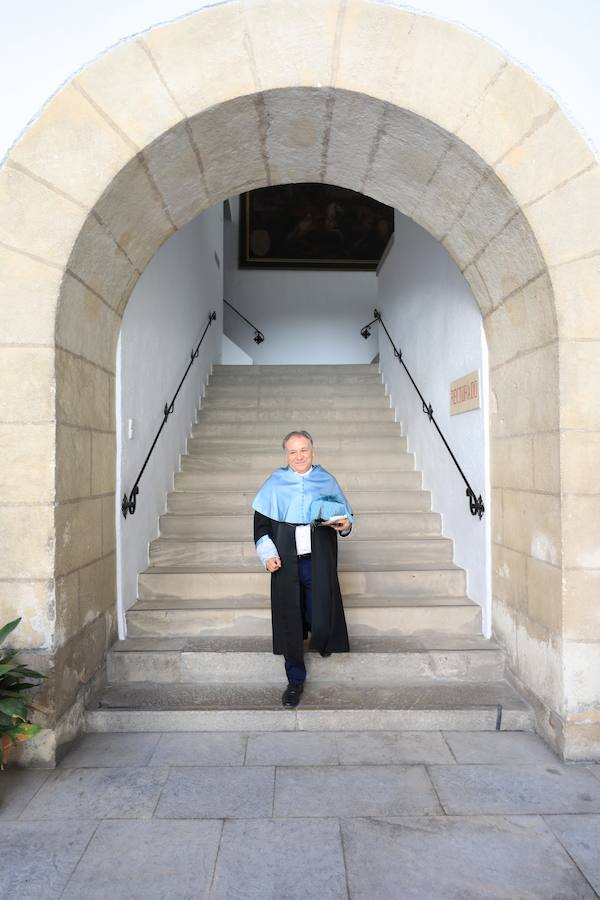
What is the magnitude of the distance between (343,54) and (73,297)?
5.11ft

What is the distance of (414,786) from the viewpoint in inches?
90.7

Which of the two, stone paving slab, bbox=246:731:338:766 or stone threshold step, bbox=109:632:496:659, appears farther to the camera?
stone threshold step, bbox=109:632:496:659

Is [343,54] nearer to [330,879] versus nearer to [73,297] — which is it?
[73,297]

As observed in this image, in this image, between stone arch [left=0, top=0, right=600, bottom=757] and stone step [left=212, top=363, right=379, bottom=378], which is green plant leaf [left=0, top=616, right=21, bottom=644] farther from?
stone step [left=212, top=363, right=379, bottom=378]

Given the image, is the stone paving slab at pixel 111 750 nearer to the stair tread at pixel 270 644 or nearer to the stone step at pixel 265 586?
the stair tread at pixel 270 644

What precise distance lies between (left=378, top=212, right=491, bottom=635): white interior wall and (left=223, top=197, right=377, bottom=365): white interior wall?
3.59 m

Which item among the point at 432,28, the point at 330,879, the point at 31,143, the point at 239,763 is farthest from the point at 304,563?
the point at 432,28

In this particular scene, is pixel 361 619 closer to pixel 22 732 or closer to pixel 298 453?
pixel 298 453

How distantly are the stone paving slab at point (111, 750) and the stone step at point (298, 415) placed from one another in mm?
3440

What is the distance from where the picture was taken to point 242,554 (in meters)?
3.96

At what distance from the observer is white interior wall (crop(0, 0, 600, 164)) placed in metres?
2.43

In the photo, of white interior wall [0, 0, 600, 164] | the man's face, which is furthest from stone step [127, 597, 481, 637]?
white interior wall [0, 0, 600, 164]

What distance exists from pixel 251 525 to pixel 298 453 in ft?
4.78

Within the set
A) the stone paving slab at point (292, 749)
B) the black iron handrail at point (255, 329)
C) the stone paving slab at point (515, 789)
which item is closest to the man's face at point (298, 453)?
the stone paving slab at point (292, 749)
